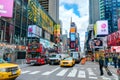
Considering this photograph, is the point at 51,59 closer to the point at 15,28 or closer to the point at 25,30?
the point at 15,28

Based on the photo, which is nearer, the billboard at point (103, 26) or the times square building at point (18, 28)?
the times square building at point (18, 28)

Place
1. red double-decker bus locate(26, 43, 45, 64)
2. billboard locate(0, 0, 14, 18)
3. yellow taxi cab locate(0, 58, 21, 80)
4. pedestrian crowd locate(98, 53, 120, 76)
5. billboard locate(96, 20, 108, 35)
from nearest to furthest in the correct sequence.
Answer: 1. yellow taxi cab locate(0, 58, 21, 80)
2. pedestrian crowd locate(98, 53, 120, 76)
3. red double-decker bus locate(26, 43, 45, 64)
4. billboard locate(0, 0, 14, 18)
5. billboard locate(96, 20, 108, 35)

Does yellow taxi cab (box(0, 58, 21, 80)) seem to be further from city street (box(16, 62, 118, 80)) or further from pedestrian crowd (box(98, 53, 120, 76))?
pedestrian crowd (box(98, 53, 120, 76))

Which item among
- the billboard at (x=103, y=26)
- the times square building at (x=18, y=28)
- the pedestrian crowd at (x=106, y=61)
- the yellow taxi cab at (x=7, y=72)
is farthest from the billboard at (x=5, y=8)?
the billboard at (x=103, y=26)

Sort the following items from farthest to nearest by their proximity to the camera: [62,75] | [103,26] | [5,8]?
[103,26] → [5,8] → [62,75]

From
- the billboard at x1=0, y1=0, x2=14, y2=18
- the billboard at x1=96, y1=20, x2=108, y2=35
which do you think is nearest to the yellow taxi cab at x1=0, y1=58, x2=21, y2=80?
the billboard at x1=0, y1=0, x2=14, y2=18

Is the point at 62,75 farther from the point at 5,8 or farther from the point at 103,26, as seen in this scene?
the point at 103,26

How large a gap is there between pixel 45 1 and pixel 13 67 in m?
147

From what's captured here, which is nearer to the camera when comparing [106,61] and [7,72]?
[7,72]

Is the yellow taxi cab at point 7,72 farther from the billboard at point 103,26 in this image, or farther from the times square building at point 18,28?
the billboard at point 103,26

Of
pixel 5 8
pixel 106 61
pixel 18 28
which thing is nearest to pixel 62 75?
pixel 106 61

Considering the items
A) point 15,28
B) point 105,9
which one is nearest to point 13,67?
point 15,28

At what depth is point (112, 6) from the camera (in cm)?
16575

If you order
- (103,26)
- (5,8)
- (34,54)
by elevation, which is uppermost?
(103,26)
